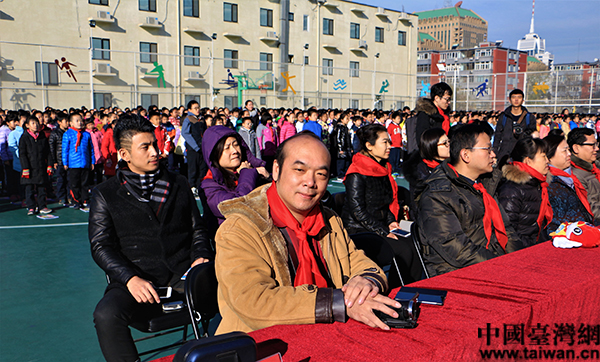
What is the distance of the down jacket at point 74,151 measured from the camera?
8.02m

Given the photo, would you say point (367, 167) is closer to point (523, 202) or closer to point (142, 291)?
point (523, 202)

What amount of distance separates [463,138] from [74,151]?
22.9 ft

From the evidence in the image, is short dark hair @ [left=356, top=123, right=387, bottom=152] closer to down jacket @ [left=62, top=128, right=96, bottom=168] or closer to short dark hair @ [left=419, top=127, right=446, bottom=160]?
short dark hair @ [left=419, top=127, right=446, bottom=160]

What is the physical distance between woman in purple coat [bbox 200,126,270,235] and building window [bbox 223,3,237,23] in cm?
2699

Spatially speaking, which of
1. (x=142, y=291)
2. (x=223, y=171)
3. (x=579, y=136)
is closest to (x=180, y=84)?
(x=223, y=171)

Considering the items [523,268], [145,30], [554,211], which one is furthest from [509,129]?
[145,30]

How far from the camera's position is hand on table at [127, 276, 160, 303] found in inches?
106

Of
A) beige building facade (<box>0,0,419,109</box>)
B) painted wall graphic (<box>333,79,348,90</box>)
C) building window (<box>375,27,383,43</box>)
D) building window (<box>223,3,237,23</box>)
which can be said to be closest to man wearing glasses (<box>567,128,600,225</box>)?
beige building facade (<box>0,0,419,109</box>)

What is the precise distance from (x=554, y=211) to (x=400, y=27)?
36.3 metres

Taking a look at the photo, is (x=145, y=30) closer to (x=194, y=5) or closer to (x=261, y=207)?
(x=194, y=5)

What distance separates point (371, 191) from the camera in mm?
4473

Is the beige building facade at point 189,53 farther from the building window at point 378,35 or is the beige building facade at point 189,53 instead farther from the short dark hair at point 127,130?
the short dark hair at point 127,130

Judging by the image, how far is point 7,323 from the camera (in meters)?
3.69

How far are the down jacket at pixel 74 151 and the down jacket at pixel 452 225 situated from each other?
679cm
